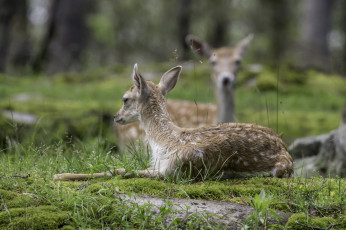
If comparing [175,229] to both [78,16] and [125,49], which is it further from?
[125,49]

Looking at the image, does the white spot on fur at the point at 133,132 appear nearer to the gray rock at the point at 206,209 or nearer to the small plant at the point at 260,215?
the gray rock at the point at 206,209

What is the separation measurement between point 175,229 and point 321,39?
1704cm

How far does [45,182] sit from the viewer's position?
11.3ft

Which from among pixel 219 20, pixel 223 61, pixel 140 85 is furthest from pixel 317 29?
pixel 140 85

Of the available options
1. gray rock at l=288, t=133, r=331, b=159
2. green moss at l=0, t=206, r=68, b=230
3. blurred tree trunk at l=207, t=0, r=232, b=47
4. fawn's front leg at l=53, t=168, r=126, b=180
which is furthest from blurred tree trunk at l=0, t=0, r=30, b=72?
green moss at l=0, t=206, r=68, b=230

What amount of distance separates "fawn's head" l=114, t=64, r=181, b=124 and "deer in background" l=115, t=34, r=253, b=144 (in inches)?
109

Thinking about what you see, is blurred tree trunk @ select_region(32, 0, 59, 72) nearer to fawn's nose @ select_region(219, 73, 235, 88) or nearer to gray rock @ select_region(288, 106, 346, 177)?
fawn's nose @ select_region(219, 73, 235, 88)

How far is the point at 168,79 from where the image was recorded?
4449 millimetres

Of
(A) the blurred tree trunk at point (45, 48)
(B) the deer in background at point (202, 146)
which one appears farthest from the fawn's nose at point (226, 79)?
(A) the blurred tree trunk at point (45, 48)

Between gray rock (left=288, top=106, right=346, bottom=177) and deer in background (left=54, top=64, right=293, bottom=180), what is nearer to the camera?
deer in background (left=54, top=64, right=293, bottom=180)

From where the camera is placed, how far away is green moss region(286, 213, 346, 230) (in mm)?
3111

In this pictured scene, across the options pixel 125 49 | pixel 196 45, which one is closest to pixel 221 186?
pixel 196 45

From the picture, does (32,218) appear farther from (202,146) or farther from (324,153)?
(324,153)

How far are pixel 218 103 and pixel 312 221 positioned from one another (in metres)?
4.99
